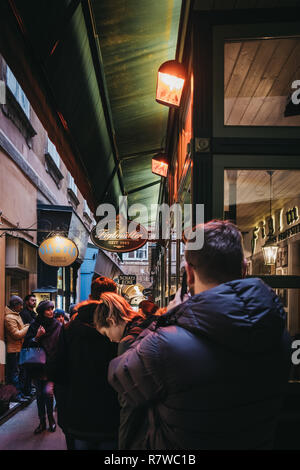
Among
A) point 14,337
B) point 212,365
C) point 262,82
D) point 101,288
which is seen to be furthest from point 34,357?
point 212,365

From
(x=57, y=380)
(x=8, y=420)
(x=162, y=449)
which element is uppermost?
(x=162, y=449)

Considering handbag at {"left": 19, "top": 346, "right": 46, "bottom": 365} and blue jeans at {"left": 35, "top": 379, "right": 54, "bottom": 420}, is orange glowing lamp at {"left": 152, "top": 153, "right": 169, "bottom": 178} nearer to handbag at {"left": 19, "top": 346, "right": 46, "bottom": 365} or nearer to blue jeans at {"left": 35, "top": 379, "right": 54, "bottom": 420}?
handbag at {"left": 19, "top": 346, "right": 46, "bottom": 365}

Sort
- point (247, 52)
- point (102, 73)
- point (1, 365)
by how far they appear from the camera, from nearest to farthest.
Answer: point (247, 52) < point (102, 73) < point (1, 365)

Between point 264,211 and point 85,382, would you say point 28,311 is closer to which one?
point 264,211

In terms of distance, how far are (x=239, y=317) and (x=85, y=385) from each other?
226cm

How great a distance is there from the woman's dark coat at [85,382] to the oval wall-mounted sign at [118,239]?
13.9 ft

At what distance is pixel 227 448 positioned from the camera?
148cm

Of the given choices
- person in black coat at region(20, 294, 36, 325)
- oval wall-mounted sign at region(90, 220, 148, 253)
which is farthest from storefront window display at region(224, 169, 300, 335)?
person in black coat at region(20, 294, 36, 325)

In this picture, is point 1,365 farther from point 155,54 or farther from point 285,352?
point 285,352

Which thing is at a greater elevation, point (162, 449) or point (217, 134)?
point (217, 134)

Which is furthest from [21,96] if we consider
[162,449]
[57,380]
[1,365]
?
[162,449]

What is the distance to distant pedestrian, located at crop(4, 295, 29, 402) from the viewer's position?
25.4 feet

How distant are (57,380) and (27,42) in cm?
266

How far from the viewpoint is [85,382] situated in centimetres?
331
